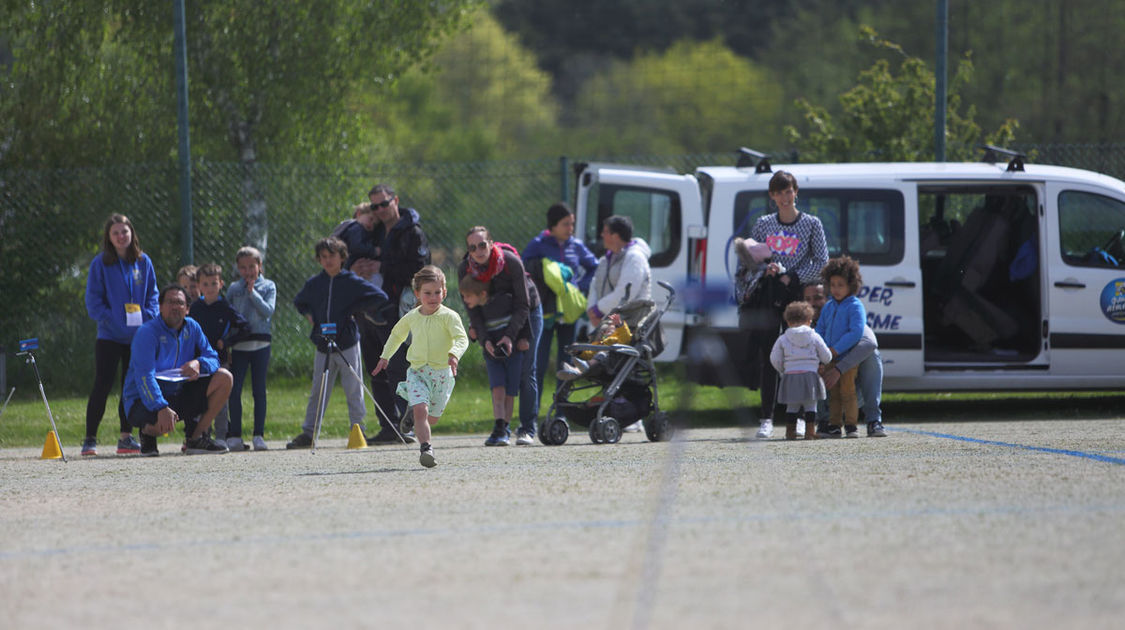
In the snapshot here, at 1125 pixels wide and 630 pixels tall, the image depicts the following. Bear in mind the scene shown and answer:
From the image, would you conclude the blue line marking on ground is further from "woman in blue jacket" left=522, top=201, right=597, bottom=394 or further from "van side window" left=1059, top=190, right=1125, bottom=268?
"woman in blue jacket" left=522, top=201, right=597, bottom=394

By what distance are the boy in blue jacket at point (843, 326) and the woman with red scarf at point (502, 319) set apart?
2.13 metres

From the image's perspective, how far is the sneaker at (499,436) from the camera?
1044 centimetres

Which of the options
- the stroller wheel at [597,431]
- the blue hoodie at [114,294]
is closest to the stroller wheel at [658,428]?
the stroller wheel at [597,431]

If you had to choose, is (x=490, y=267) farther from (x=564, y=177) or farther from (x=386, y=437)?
(x=564, y=177)

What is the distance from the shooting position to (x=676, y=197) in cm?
1248

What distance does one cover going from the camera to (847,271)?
34.0 feet

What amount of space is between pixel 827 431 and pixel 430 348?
3140mm

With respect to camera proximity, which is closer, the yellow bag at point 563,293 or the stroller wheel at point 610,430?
the stroller wheel at point 610,430

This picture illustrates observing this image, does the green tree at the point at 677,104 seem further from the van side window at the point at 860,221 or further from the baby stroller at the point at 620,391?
the baby stroller at the point at 620,391

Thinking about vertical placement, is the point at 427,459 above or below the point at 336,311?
below

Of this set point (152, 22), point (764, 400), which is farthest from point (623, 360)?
point (152, 22)

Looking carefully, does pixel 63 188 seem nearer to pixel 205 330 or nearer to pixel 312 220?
pixel 312 220

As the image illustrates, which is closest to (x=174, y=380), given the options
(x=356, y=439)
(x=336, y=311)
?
(x=336, y=311)

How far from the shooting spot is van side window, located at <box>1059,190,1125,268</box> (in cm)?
1180
